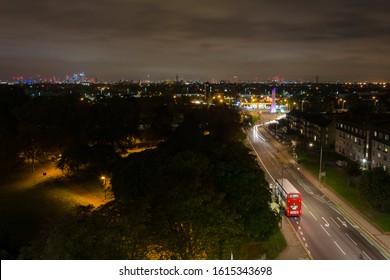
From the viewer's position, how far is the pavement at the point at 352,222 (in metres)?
15.0

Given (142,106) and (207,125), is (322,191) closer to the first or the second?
(207,125)

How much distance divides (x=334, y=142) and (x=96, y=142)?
22258 millimetres

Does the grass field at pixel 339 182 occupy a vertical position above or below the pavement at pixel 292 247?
above

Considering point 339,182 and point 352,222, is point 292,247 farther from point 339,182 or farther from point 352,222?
point 339,182

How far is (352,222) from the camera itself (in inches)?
717

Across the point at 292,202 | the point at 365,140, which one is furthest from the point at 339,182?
the point at 292,202

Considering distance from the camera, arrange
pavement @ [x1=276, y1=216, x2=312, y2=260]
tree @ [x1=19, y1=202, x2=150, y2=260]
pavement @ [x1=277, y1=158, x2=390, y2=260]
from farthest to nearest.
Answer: pavement @ [x1=277, y1=158, x2=390, y2=260], pavement @ [x1=276, y1=216, x2=312, y2=260], tree @ [x1=19, y1=202, x2=150, y2=260]

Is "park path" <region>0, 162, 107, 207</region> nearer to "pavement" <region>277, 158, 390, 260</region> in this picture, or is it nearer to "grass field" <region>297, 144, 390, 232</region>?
"pavement" <region>277, 158, 390, 260</region>

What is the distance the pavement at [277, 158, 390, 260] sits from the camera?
592 inches

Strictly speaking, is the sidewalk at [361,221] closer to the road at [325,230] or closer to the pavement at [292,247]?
the road at [325,230]

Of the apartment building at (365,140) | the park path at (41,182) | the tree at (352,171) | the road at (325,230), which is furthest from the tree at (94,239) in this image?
the apartment building at (365,140)

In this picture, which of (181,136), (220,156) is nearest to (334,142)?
(181,136)

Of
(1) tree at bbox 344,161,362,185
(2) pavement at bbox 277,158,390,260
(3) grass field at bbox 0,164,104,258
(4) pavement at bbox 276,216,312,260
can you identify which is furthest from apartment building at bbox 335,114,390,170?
(3) grass field at bbox 0,164,104,258

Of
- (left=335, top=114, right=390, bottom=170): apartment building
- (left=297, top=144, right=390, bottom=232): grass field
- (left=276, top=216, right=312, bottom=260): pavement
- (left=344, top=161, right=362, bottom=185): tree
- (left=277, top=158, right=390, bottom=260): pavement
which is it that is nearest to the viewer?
(left=276, top=216, right=312, bottom=260): pavement
